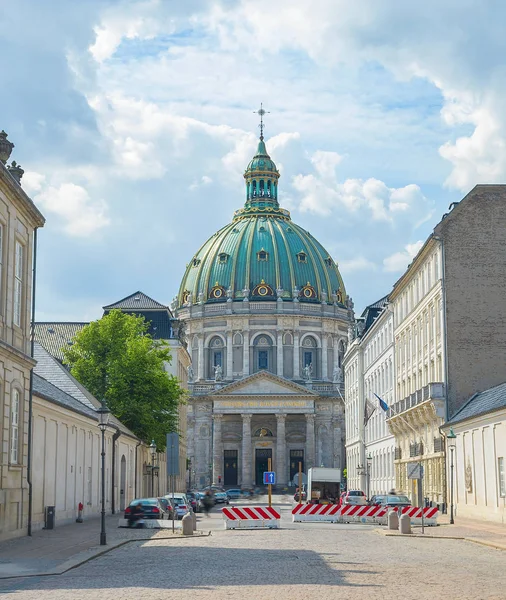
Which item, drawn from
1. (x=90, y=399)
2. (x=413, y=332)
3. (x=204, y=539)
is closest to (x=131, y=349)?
(x=90, y=399)

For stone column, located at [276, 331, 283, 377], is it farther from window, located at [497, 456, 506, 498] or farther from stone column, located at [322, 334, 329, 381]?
window, located at [497, 456, 506, 498]

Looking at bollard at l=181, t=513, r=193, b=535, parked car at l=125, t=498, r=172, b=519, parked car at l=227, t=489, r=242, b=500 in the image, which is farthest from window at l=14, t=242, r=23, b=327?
parked car at l=227, t=489, r=242, b=500

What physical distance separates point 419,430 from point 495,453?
1852 cm

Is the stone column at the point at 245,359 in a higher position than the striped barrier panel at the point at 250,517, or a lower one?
higher

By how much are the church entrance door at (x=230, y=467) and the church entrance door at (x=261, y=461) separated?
3.06 m

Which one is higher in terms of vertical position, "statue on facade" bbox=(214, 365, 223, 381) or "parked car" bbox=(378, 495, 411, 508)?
"statue on facade" bbox=(214, 365, 223, 381)

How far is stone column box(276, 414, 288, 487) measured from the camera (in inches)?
5340

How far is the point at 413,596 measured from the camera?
15.7 metres

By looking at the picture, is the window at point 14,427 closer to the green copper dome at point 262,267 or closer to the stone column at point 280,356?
A: the stone column at point 280,356

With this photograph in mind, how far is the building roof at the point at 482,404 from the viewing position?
131 feet

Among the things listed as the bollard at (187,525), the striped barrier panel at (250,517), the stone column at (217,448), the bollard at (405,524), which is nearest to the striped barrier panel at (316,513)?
the striped barrier panel at (250,517)

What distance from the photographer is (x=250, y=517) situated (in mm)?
38750

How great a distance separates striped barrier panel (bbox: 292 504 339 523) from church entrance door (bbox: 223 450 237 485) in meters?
93.9

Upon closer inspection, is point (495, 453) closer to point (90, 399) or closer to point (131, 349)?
point (90, 399)
